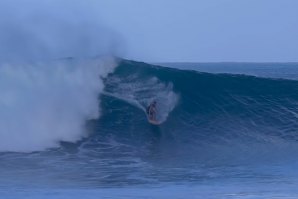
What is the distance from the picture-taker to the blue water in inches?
445

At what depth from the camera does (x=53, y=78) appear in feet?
63.9

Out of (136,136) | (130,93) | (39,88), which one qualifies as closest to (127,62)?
(130,93)

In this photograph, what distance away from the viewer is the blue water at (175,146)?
11297mm

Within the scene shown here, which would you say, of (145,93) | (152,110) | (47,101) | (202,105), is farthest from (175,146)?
(47,101)

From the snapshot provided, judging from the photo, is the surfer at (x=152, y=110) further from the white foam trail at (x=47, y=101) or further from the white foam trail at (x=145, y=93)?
the white foam trail at (x=47, y=101)

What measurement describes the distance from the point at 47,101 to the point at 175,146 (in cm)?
382

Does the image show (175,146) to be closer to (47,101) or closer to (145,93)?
(145,93)

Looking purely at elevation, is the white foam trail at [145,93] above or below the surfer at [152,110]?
above

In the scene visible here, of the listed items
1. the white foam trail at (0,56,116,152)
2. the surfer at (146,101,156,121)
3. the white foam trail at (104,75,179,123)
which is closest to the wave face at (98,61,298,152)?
the white foam trail at (104,75,179,123)

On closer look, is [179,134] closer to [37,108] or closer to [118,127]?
[118,127]

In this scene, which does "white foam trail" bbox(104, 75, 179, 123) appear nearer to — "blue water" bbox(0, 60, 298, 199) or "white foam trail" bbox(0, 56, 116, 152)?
"blue water" bbox(0, 60, 298, 199)

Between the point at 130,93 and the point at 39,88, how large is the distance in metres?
2.41

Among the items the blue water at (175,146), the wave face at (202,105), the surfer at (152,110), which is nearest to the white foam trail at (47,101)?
the blue water at (175,146)

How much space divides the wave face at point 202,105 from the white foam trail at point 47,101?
1.47 feet
